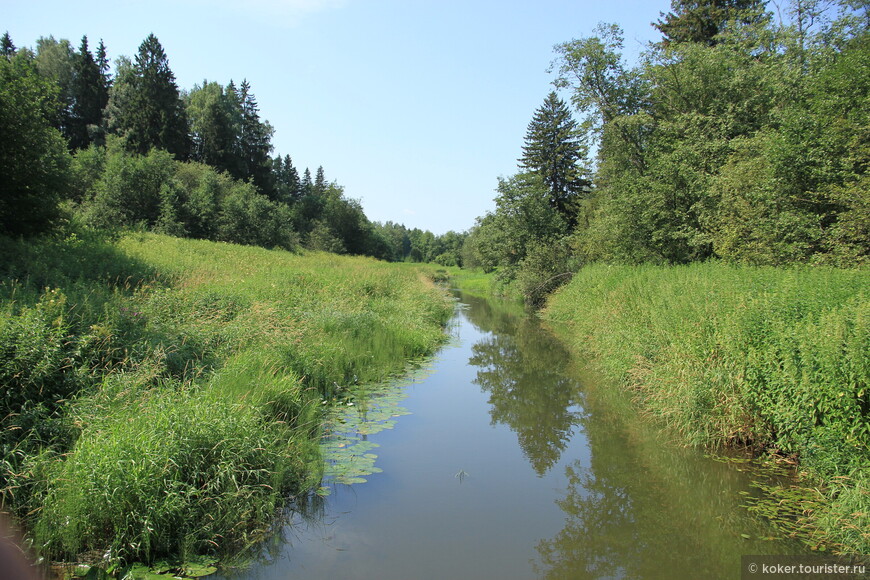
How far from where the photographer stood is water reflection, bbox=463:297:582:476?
8.05 metres

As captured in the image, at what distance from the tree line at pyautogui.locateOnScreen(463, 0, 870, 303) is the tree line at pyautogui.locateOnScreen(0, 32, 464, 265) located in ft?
63.6

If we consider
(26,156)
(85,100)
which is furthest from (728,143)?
(85,100)

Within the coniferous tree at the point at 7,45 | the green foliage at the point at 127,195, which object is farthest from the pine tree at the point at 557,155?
the coniferous tree at the point at 7,45

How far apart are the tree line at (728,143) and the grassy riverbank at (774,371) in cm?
342

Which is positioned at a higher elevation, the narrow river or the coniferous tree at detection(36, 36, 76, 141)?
the coniferous tree at detection(36, 36, 76, 141)

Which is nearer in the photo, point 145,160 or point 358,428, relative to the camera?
point 358,428

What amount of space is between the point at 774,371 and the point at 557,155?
35.5m

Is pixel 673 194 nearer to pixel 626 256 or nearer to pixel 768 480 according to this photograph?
pixel 626 256

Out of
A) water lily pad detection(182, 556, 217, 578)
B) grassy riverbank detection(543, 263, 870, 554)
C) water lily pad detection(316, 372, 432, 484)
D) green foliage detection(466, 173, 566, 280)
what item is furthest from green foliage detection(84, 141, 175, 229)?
grassy riverbank detection(543, 263, 870, 554)

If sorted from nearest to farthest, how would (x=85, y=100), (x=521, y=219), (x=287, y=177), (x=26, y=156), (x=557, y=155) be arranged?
(x=26, y=156)
(x=521, y=219)
(x=557, y=155)
(x=85, y=100)
(x=287, y=177)

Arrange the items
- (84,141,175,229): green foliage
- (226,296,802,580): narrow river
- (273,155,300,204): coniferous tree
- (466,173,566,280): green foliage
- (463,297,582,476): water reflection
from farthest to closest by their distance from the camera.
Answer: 1. (273,155,300,204): coniferous tree
2. (466,173,566,280): green foliage
3. (84,141,175,229): green foliage
4. (463,297,582,476): water reflection
5. (226,296,802,580): narrow river

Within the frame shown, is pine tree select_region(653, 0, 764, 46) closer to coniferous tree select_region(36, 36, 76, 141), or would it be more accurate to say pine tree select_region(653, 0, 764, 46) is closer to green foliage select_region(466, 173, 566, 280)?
green foliage select_region(466, 173, 566, 280)

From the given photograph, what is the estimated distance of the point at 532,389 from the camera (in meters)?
11.1

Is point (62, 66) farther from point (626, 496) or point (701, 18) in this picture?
point (626, 496)
